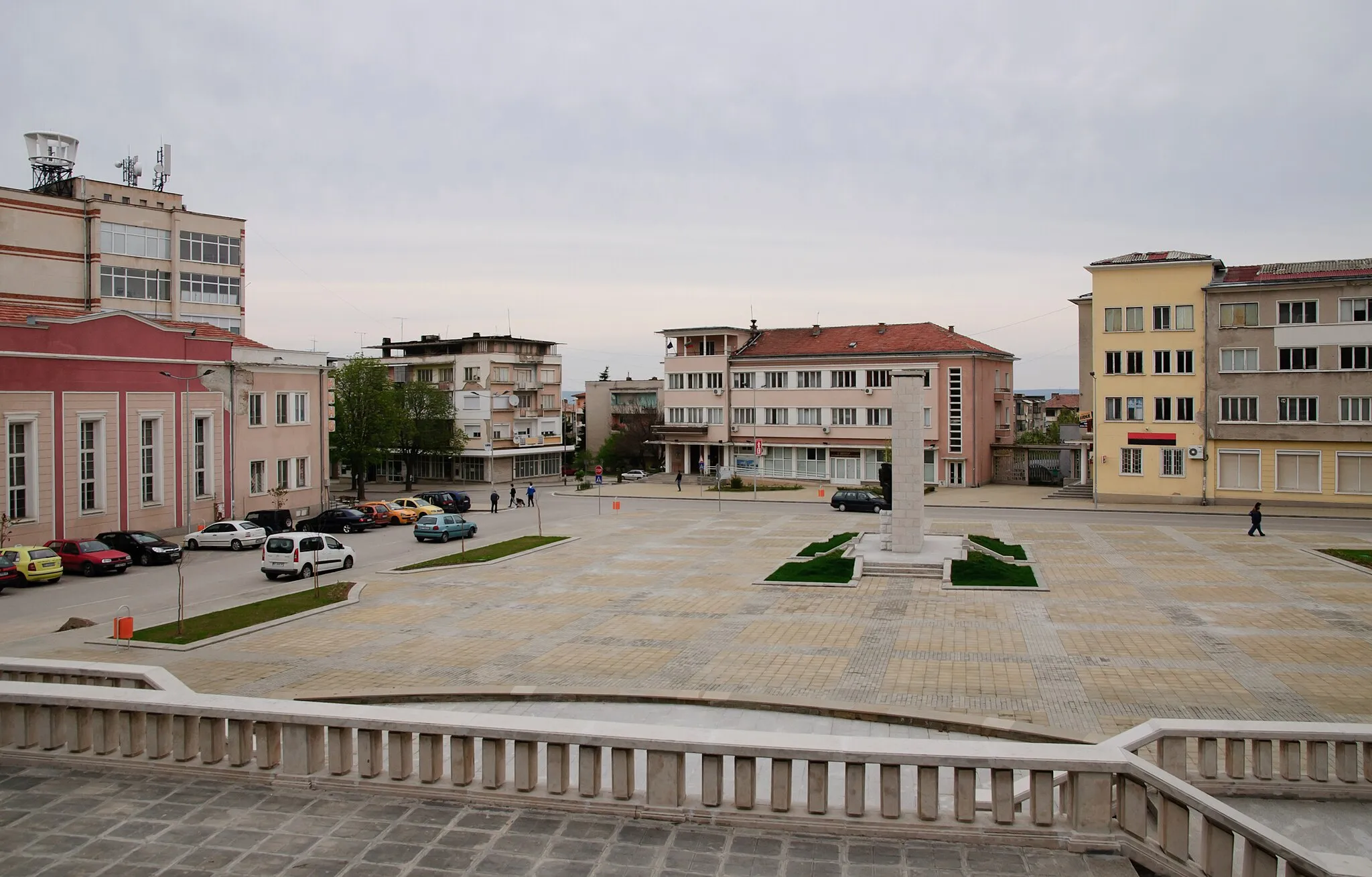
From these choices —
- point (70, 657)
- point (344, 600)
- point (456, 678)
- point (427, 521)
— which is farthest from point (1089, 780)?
point (427, 521)

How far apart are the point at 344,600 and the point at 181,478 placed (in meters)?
21.5

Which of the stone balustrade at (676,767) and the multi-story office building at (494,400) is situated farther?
the multi-story office building at (494,400)

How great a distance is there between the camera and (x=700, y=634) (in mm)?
21609

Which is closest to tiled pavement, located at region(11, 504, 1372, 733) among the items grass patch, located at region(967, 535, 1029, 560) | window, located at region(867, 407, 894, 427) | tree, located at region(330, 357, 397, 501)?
grass patch, located at region(967, 535, 1029, 560)

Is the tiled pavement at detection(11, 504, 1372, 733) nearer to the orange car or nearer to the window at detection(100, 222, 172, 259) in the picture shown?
the orange car

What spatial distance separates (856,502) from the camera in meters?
49.9

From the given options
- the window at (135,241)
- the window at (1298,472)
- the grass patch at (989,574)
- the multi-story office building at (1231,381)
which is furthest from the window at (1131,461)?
the window at (135,241)

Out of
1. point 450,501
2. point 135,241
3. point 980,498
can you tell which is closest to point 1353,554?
point 980,498

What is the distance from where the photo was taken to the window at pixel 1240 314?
4831 cm

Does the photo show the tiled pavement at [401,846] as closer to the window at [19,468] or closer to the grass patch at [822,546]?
the grass patch at [822,546]

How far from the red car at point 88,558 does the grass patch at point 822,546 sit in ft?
76.5

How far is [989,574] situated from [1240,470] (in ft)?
92.8

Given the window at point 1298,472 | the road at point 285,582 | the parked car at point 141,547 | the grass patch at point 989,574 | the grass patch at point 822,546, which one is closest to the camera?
the road at point 285,582

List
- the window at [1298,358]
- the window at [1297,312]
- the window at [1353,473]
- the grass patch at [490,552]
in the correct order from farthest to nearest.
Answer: the window at [1298,358]
the window at [1297,312]
the window at [1353,473]
the grass patch at [490,552]
